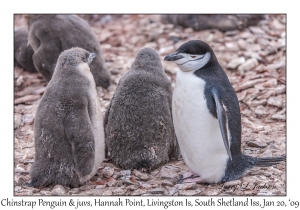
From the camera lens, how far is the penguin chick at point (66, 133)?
4.02m

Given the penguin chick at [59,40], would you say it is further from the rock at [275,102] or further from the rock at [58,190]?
the rock at [58,190]

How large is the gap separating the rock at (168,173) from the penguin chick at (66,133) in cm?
64

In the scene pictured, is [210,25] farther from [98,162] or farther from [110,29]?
[98,162]

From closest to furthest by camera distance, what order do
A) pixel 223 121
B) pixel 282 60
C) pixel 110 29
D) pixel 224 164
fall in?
pixel 223 121 < pixel 224 164 < pixel 282 60 < pixel 110 29

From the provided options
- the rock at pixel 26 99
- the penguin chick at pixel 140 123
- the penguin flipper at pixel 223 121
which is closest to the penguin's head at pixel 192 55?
the penguin flipper at pixel 223 121

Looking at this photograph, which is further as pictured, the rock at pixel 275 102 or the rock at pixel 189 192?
the rock at pixel 275 102

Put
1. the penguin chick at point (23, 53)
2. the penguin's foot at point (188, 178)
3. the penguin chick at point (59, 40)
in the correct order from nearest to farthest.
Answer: the penguin's foot at point (188, 178), the penguin chick at point (59, 40), the penguin chick at point (23, 53)

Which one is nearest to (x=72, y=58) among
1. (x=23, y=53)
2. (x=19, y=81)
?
(x=19, y=81)

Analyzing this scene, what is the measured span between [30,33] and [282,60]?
3.54 metres

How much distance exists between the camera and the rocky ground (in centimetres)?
425

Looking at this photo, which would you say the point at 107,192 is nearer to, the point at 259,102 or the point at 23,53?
the point at 259,102

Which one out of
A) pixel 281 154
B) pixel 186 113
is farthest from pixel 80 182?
pixel 281 154

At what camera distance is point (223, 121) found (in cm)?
400

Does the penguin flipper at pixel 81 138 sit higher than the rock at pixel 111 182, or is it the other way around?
the penguin flipper at pixel 81 138
